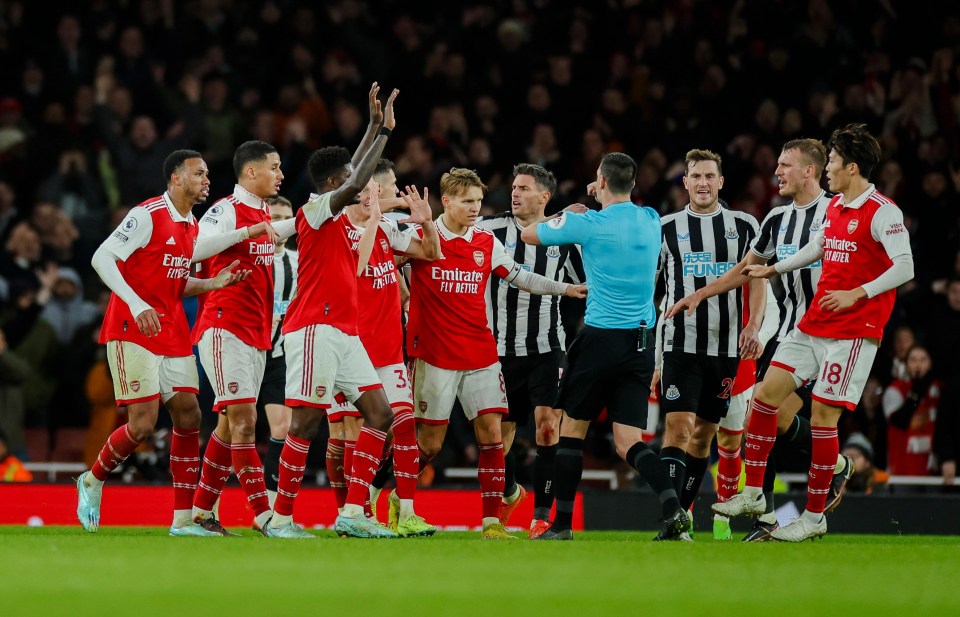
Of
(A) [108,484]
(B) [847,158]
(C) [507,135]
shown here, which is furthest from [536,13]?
(B) [847,158]

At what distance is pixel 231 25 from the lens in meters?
18.8

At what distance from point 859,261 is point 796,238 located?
3.66 ft

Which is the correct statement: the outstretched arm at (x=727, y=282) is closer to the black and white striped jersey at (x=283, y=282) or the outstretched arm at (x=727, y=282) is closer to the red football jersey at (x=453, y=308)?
the red football jersey at (x=453, y=308)

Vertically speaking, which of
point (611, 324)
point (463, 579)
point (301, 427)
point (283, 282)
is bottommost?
point (463, 579)

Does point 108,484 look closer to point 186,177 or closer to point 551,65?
point 186,177

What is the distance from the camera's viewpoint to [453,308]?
32.3 feet

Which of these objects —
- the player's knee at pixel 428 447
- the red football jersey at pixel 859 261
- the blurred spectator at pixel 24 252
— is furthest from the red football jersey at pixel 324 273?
the blurred spectator at pixel 24 252

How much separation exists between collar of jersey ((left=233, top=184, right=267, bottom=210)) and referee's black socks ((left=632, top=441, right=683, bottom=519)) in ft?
10.3

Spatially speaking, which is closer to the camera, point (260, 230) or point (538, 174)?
point (260, 230)

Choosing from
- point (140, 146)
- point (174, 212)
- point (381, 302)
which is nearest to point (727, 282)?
point (381, 302)

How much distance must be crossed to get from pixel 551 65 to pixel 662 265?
817cm

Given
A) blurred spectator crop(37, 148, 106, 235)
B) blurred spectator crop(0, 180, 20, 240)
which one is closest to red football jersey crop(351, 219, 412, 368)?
blurred spectator crop(37, 148, 106, 235)

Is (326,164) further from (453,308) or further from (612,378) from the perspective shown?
(612,378)

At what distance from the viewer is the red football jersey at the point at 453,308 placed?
988cm
